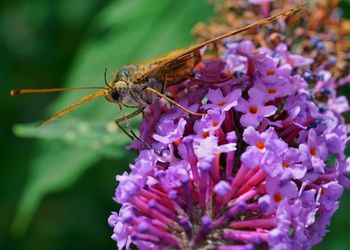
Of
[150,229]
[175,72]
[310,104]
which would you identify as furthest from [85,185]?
[150,229]

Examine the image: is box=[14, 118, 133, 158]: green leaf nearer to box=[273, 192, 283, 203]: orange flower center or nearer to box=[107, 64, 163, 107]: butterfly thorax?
box=[107, 64, 163, 107]: butterfly thorax

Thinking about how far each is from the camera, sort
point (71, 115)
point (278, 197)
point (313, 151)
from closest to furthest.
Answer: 1. point (278, 197)
2. point (313, 151)
3. point (71, 115)

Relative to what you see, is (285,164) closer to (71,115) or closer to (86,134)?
(86,134)

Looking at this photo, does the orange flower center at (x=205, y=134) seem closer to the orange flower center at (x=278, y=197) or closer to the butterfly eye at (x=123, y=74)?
the orange flower center at (x=278, y=197)

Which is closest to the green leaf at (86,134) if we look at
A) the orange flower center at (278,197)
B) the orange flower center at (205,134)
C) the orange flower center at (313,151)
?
the orange flower center at (205,134)

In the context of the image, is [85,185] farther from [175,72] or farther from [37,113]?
[175,72]

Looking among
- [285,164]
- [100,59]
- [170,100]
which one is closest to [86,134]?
[100,59]

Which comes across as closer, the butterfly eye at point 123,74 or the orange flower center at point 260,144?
the orange flower center at point 260,144
